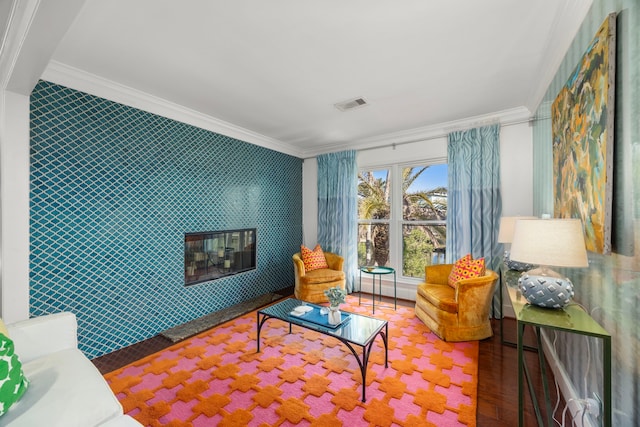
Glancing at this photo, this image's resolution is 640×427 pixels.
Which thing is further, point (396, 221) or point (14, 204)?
point (396, 221)

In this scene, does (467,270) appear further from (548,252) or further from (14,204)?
(14,204)

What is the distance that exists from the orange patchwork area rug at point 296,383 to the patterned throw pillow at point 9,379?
0.78 m

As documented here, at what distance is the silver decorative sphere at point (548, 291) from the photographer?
1.57 metres

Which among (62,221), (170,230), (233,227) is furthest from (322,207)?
(62,221)

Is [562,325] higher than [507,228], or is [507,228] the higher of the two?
[507,228]

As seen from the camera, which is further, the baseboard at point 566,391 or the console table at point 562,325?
the baseboard at point 566,391

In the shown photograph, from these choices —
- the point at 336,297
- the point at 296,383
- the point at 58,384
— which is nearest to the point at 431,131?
the point at 336,297

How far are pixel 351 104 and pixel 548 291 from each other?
8.44 feet

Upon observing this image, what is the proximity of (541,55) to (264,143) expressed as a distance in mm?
3512

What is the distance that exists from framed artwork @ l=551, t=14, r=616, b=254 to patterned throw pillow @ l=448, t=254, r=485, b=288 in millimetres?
1143

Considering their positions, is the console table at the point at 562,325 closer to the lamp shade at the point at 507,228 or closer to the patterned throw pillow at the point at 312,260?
the lamp shade at the point at 507,228

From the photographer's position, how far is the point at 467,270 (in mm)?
3094

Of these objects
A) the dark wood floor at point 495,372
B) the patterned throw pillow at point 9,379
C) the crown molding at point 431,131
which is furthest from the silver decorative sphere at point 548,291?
the patterned throw pillow at point 9,379

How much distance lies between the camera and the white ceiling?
5.82 ft
